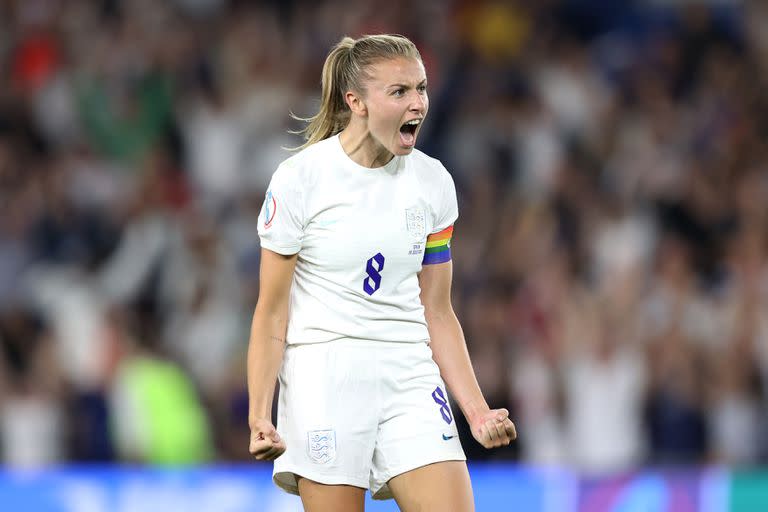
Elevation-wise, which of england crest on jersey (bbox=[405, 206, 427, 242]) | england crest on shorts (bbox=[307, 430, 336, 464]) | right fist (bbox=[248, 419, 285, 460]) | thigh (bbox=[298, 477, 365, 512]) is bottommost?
thigh (bbox=[298, 477, 365, 512])

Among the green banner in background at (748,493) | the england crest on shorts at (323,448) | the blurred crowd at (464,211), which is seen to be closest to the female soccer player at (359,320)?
the england crest on shorts at (323,448)

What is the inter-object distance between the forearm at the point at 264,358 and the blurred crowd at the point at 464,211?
12.6ft

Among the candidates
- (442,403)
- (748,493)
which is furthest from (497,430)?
(748,493)

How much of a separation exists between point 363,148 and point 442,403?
789 mm

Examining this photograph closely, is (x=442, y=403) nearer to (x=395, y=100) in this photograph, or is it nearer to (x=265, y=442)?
(x=265, y=442)

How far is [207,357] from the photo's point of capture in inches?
368

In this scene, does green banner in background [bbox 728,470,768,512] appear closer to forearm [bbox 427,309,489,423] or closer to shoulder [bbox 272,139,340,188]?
forearm [bbox 427,309,489,423]

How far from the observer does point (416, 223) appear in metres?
4.18

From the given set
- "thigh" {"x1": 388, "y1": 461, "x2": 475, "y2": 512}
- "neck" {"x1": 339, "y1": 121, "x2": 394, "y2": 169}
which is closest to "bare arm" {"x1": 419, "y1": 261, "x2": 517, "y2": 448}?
"thigh" {"x1": 388, "y1": 461, "x2": 475, "y2": 512}

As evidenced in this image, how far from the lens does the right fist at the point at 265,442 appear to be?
385 cm

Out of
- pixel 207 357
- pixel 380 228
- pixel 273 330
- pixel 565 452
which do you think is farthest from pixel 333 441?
pixel 207 357

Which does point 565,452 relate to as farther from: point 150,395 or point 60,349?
point 60,349

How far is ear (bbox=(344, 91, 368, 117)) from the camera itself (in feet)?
13.6

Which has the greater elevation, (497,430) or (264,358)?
(264,358)
